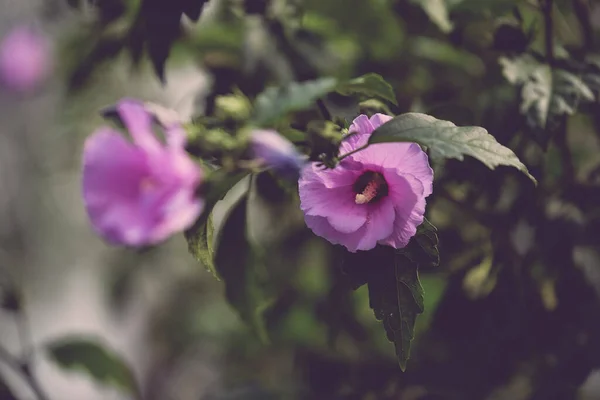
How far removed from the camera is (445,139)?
1.78 feet

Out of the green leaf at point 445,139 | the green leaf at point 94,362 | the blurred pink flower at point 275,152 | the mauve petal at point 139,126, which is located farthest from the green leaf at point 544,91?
the green leaf at point 94,362

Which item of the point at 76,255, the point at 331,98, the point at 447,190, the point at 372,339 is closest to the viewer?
the point at 331,98

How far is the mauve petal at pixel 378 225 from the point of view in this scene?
0.56 m

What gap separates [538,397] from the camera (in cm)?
91

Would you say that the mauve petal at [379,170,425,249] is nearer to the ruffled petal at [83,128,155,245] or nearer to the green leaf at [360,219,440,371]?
the green leaf at [360,219,440,371]

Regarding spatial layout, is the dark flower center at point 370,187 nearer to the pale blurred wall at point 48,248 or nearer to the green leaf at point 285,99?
the green leaf at point 285,99

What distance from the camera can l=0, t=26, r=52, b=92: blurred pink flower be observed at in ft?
7.08

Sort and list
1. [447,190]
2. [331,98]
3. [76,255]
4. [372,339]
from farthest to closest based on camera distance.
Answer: [76,255] → [372,339] → [447,190] → [331,98]

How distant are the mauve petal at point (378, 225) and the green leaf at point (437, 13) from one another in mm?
350

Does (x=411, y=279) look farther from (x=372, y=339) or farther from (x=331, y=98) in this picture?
(x=372, y=339)

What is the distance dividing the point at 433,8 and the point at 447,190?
234mm

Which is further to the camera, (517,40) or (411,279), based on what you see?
(517,40)

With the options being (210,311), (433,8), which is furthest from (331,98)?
(210,311)

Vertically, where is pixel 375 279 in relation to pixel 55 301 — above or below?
above
